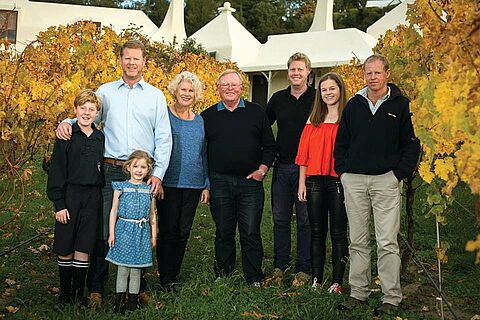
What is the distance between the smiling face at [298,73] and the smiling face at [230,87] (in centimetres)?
46

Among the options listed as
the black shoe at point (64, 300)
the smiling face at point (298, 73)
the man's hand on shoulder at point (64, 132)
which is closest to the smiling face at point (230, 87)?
the smiling face at point (298, 73)

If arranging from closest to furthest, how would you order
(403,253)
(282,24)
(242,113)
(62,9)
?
(242,113) → (403,253) → (62,9) → (282,24)

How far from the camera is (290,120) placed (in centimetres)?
525

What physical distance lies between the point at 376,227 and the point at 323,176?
25.3 inches

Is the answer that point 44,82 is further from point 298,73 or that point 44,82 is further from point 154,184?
point 298,73

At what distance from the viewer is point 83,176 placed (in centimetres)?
443

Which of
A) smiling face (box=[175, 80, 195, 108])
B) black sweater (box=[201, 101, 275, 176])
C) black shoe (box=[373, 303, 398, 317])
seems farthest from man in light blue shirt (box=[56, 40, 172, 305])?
black shoe (box=[373, 303, 398, 317])

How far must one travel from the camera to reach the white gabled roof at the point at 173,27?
96.3 feet

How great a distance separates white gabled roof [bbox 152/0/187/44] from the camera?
96.3 feet

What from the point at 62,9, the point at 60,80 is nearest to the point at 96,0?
the point at 62,9

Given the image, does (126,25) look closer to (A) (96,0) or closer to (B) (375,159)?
(A) (96,0)

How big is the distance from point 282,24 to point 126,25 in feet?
40.8

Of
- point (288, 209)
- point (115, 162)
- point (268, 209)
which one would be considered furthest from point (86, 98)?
point (268, 209)

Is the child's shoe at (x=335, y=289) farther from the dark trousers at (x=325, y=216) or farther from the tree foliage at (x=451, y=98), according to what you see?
the tree foliage at (x=451, y=98)
